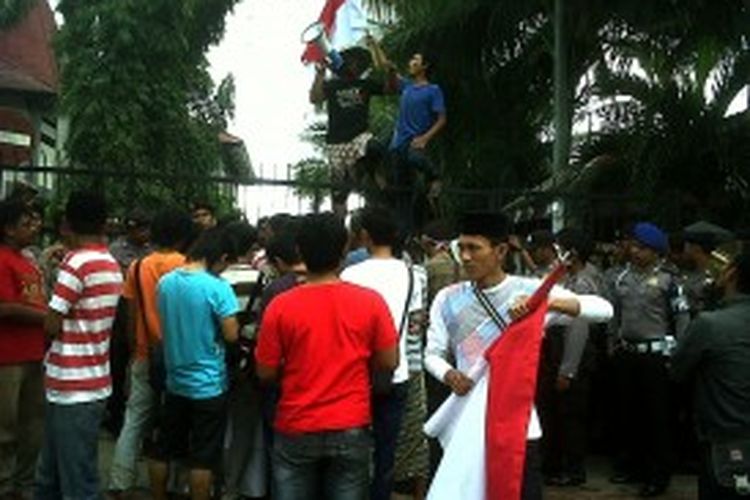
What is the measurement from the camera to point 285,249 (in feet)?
20.7

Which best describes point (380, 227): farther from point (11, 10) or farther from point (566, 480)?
point (11, 10)

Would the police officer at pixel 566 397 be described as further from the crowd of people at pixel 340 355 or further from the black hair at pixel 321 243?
the black hair at pixel 321 243

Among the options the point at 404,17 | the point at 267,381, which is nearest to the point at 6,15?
the point at 404,17

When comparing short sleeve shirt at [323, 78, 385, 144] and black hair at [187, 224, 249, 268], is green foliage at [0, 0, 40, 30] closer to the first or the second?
short sleeve shirt at [323, 78, 385, 144]

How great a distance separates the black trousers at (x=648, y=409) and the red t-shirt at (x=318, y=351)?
3691 mm

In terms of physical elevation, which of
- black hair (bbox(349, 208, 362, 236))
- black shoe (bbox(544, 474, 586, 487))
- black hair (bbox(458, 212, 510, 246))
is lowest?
black shoe (bbox(544, 474, 586, 487))

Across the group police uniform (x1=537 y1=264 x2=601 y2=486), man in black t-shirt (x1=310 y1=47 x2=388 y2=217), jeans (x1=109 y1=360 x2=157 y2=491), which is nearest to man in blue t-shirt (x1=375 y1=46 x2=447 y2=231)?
man in black t-shirt (x1=310 y1=47 x2=388 y2=217)

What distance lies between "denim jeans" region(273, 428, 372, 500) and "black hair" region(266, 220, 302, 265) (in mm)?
1472

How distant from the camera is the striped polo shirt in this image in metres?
5.68

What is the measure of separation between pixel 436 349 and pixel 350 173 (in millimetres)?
5789

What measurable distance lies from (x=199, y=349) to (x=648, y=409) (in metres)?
3.58

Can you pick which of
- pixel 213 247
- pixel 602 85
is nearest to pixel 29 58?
pixel 602 85

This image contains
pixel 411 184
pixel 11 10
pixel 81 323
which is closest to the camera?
pixel 81 323

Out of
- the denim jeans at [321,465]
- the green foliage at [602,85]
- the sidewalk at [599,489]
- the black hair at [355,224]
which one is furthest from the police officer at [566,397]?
the denim jeans at [321,465]
